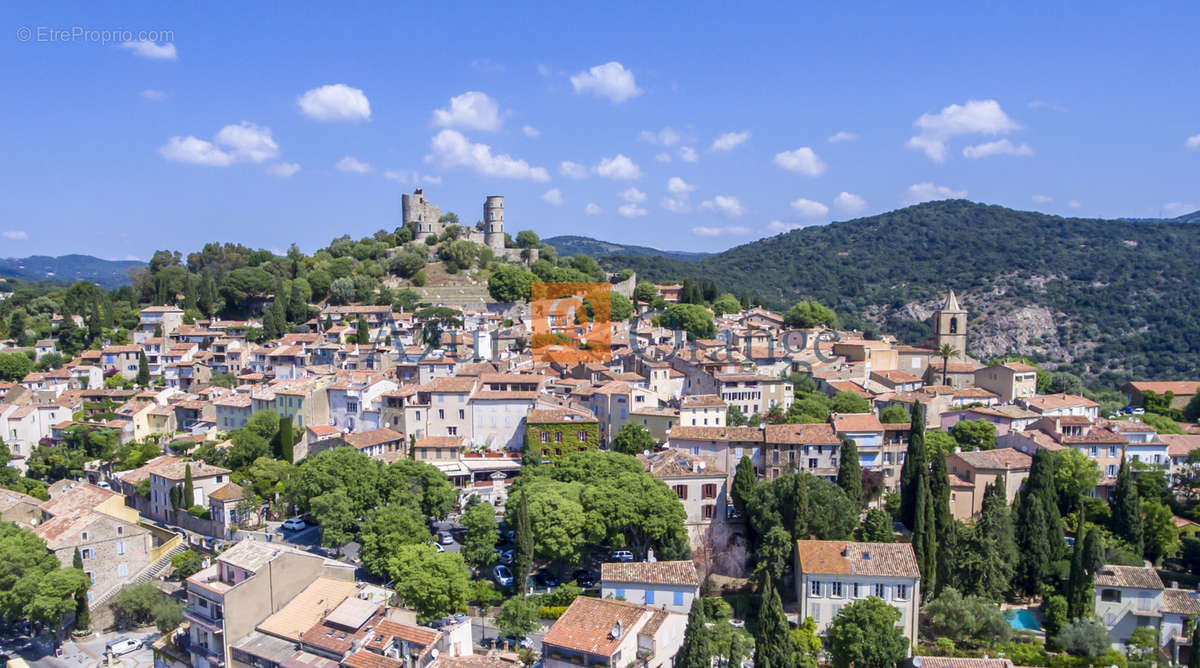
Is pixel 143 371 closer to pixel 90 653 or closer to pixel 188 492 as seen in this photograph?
pixel 188 492

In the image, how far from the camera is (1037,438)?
3969 cm

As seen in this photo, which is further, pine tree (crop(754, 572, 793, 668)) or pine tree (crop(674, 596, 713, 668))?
pine tree (crop(754, 572, 793, 668))

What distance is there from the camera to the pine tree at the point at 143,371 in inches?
2175

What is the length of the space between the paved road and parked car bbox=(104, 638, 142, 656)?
18 cm

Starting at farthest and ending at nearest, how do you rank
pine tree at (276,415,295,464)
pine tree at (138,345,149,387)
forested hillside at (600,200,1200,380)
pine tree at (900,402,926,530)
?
1. forested hillside at (600,200,1200,380)
2. pine tree at (138,345,149,387)
3. pine tree at (276,415,295,464)
4. pine tree at (900,402,926,530)

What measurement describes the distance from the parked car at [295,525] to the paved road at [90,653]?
20.6 feet

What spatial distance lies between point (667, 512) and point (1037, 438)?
64.4 ft

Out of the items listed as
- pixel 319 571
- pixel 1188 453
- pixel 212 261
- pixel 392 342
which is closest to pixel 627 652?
pixel 319 571

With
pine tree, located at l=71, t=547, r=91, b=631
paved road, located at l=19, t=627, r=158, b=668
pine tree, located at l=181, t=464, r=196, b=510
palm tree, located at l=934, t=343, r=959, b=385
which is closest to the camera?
paved road, located at l=19, t=627, r=158, b=668

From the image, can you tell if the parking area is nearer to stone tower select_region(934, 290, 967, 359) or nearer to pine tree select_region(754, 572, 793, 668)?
pine tree select_region(754, 572, 793, 668)

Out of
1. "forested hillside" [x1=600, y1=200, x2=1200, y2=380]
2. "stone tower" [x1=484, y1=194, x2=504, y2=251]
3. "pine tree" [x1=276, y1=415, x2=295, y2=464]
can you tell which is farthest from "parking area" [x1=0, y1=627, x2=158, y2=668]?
"forested hillside" [x1=600, y1=200, x2=1200, y2=380]

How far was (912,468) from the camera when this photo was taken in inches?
1374

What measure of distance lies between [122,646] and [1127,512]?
39.4 meters

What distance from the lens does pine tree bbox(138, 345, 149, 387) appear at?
55.2m
